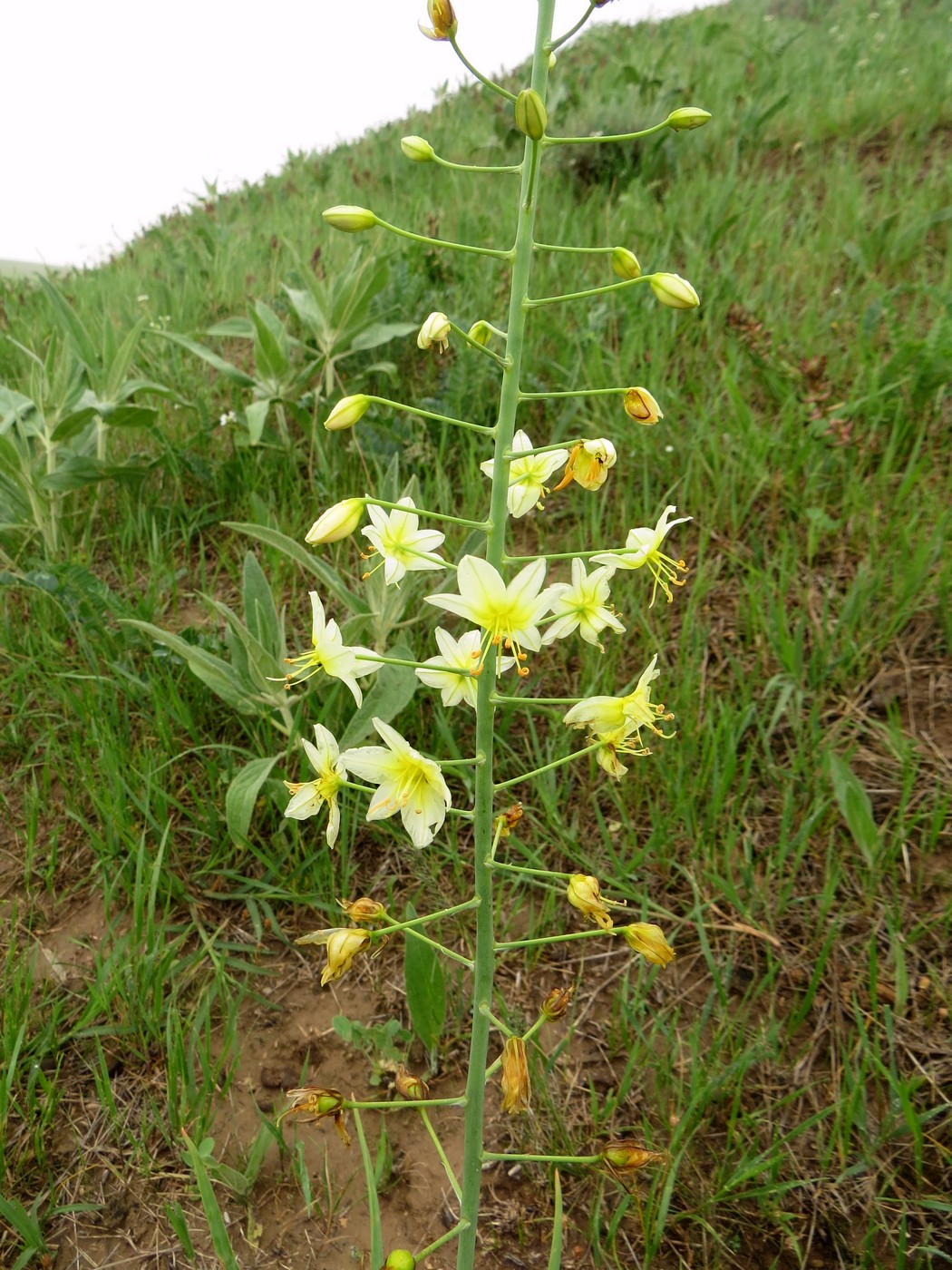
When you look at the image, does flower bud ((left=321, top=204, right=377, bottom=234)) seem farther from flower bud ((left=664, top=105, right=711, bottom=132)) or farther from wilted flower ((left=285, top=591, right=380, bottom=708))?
wilted flower ((left=285, top=591, right=380, bottom=708))

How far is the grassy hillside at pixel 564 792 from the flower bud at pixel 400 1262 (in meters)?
0.38

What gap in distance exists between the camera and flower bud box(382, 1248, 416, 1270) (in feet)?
4.62

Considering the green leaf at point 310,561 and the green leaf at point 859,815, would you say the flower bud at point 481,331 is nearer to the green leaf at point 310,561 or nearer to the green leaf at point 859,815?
the green leaf at point 310,561

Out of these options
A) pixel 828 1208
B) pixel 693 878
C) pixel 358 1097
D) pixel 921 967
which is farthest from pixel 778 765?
pixel 358 1097

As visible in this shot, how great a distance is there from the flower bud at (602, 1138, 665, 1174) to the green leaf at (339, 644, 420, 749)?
1.06 m

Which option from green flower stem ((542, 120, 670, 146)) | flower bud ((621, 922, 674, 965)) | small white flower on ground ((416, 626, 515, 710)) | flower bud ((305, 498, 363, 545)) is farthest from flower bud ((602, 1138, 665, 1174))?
green flower stem ((542, 120, 670, 146))

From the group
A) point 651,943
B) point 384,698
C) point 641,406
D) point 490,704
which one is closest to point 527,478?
point 641,406

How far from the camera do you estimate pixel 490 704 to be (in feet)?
5.01

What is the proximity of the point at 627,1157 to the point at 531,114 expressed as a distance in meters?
1.71

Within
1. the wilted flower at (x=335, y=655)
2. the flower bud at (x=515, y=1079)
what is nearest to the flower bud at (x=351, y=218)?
the wilted flower at (x=335, y=655)

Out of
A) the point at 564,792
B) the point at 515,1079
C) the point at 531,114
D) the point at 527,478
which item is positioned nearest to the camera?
the point at 531,114

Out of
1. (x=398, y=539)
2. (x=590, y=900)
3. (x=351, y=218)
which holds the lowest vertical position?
(x=590, y=900)

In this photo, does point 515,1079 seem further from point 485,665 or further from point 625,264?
point 625,264

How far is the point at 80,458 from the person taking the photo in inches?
116
